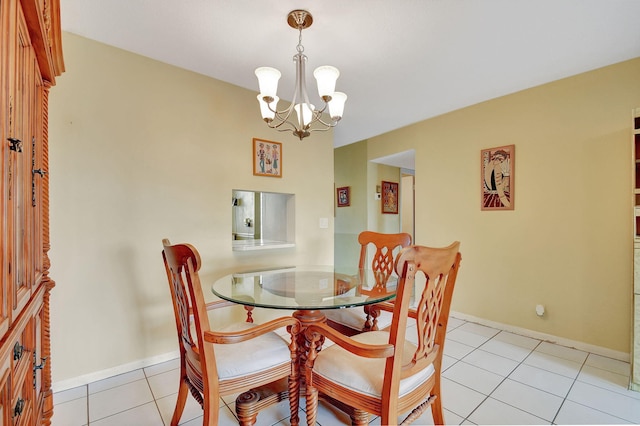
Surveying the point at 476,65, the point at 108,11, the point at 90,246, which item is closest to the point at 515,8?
the point at 476,65

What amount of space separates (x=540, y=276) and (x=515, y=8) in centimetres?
226

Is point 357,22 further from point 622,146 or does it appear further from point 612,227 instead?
point 612,227

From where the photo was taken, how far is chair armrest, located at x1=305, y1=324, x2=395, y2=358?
1.05 m

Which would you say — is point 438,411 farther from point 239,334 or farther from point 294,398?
point 239,334

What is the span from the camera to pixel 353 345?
1131 mm

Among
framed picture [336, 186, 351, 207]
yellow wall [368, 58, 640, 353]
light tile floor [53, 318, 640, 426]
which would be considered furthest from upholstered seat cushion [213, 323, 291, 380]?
framed picture [336, 186, 351, 207]

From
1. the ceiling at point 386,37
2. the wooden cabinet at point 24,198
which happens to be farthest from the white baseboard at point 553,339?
the wooden cabinet at point 24,198

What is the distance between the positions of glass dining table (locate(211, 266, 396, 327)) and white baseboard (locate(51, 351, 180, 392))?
89 centimetres

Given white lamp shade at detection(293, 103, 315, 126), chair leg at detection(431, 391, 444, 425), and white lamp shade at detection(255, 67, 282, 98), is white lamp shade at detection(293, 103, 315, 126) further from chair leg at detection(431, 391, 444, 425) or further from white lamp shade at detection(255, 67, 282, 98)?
chair leg at detection(431, 391, 444, 425)

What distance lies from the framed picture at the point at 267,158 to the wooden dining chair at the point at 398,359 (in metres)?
1.80

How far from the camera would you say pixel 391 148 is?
13.5ft

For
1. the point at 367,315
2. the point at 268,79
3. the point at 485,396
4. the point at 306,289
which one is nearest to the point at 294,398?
the point at 306,289

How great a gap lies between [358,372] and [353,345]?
163 mm

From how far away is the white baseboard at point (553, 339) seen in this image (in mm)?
2313
